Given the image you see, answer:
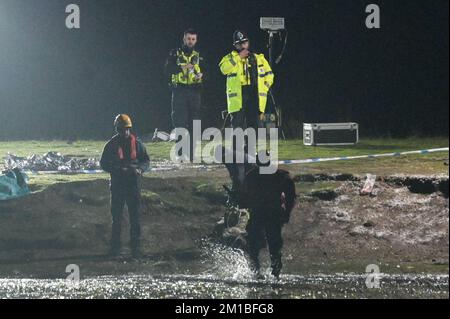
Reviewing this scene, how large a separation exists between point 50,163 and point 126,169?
648 cm

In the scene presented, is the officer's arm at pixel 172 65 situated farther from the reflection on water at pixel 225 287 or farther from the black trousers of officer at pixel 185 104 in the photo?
the reflection on water at pixel 225 287

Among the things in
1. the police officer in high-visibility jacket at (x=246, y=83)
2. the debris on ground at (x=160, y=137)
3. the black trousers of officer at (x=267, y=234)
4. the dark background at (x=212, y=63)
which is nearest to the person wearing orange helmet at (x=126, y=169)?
the black trousers of officer at (x=267, y=234)

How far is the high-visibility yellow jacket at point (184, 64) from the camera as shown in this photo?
21188mm

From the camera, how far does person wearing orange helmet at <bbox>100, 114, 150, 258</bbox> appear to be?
1677 centimetres

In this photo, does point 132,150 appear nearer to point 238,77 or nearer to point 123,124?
point 123,124

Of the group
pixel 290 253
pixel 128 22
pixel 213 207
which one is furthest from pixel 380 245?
pixel 128 22

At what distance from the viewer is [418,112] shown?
2817cm

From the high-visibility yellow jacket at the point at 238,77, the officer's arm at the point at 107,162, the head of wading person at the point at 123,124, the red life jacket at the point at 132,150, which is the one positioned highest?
the high-visibility yellow jacket at the point at 238,77

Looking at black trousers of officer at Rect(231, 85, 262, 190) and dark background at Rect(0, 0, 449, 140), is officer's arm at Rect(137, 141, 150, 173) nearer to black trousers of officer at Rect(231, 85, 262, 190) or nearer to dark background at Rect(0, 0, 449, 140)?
black trousers of officer at Rect(231, 85, 262, 190)

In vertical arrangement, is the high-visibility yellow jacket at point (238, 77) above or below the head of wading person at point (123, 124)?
above

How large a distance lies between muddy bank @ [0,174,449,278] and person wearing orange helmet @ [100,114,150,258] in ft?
1.67

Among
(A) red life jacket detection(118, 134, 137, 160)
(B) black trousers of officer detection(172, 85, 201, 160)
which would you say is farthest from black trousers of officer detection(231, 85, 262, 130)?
(A) red life jacket detection(118, 134, 137, 160)

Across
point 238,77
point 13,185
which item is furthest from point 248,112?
point 13,185

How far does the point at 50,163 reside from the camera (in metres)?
23.0
